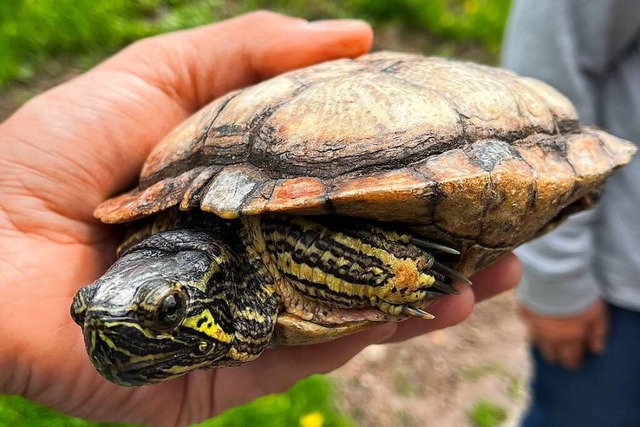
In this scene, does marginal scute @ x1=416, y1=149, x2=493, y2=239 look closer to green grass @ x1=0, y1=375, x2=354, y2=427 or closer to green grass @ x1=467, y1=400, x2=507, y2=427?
green grass @ x1=0, y1=375, x2=354, y2=427

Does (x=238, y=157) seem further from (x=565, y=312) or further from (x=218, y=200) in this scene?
(x=565, y=312)

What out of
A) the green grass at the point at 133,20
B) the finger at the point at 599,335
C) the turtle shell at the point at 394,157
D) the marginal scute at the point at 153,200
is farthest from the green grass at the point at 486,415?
the green grass at the point at 133,20

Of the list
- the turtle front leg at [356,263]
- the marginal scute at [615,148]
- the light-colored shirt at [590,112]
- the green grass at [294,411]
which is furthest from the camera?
the green grass at [294,411]

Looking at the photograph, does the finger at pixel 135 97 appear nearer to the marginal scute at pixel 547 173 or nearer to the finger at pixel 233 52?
the finger at pixel 233 52

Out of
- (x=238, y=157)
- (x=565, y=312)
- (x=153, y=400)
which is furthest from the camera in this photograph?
(x=565, y=312)

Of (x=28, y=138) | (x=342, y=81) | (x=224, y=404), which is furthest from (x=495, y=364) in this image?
(x=28, y=138)

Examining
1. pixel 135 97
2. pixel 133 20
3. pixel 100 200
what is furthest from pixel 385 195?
pixel 133 20

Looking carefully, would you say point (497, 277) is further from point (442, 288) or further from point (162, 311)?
point (162, 311)

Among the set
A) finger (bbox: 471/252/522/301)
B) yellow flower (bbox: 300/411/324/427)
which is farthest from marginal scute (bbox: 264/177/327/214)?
yellow flower (bbox: 300/411/324/427)
